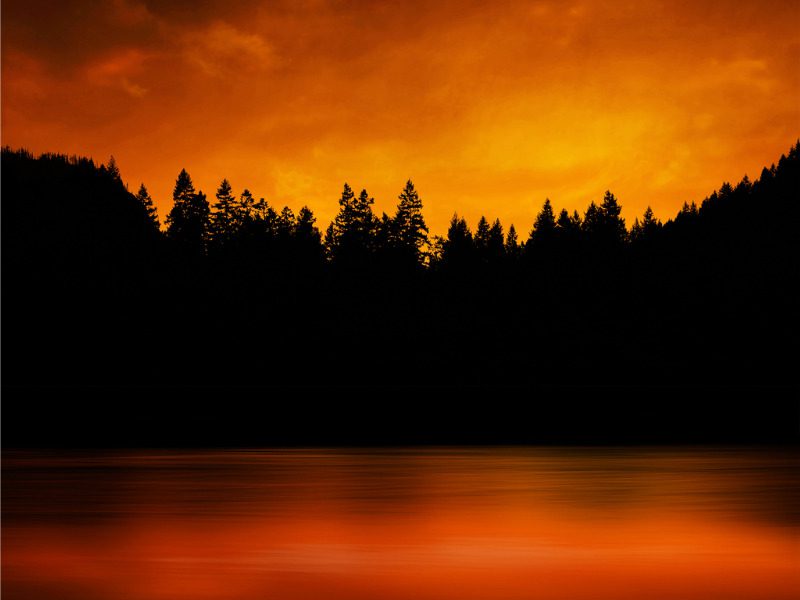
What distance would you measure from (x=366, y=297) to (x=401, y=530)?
10476 cm

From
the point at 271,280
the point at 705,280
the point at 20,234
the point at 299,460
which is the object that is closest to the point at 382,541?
the point at 299,460

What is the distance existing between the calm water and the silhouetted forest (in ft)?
221

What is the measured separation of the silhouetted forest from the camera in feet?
339

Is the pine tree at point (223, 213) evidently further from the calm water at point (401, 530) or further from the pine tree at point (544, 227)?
the calm water at point (401, 530)

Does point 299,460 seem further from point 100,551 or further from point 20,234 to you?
point 20,234

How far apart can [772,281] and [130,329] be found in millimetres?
62181

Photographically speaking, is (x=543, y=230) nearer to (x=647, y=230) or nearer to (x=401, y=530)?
(x=647, y=230)

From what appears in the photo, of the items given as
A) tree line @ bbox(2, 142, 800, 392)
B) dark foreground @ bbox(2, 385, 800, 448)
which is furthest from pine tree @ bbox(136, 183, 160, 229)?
dark foreground @ bbox(2, 385, 800, 448)

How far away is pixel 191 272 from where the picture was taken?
115m

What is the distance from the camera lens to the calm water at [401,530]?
7.50 meters

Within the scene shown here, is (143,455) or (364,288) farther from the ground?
(364,288)

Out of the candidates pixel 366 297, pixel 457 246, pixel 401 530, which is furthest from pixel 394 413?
pixel 457 246

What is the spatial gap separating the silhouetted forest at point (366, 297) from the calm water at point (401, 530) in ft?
221

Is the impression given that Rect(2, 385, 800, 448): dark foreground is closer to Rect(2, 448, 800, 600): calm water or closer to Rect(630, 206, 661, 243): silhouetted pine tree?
Rect(2, 448, 800, 600): calm water
